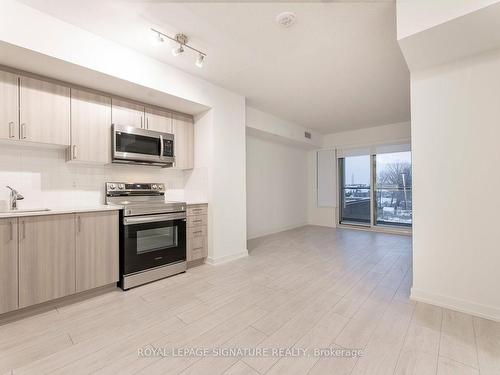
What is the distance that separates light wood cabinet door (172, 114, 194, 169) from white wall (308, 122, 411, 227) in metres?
4.43

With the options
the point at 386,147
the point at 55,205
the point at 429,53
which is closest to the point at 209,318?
the point at 55,205

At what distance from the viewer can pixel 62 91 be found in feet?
7.87

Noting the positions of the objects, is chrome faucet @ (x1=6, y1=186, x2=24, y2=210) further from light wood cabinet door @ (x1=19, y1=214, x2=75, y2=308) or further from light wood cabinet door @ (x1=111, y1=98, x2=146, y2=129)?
light wood cabinet door @ (x1=111, y1=98, x2=146, y2=129)

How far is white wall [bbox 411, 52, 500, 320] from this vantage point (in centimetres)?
197

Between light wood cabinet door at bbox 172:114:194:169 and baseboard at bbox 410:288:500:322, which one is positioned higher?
light wood cabinet door at bbox 172:114:194:169

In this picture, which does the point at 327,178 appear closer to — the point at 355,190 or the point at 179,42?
the point at 355,190

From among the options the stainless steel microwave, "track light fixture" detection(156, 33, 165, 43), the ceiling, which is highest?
the ceiling

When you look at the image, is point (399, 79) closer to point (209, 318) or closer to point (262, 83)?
point (262, 83)

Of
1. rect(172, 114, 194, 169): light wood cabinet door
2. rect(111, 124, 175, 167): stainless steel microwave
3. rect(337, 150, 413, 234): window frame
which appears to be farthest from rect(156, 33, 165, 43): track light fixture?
rect(337, 150, 413, 234): window frame

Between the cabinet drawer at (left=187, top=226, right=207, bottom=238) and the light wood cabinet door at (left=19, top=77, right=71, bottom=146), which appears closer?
the light wood cabinet door at (left=19, top=77, right=71, bottom=146)

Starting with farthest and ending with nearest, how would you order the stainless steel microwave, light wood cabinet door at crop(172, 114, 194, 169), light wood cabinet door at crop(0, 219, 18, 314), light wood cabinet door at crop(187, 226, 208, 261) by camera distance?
light wood cabinet door at crop(172, 114, 194, 169) → light wood cabinet door at crop(187, 226, 208, 261) → the stainless steel microwave → light wood cabinet door at crop(0, 219, 18, 314)

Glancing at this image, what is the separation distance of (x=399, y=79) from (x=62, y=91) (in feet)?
14.1

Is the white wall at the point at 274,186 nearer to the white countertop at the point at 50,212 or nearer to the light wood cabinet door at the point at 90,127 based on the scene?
the light wood cabinet door at the point at 90,127

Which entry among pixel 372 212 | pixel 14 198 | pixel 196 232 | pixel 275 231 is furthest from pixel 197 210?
pixel 372 212
